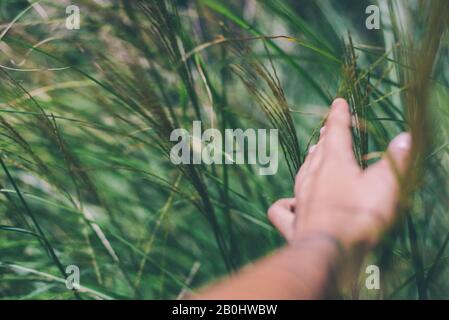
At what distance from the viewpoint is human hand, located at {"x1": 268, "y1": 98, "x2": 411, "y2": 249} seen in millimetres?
414

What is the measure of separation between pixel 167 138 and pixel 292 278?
0.28m

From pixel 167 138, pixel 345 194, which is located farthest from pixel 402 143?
pixel 167 138

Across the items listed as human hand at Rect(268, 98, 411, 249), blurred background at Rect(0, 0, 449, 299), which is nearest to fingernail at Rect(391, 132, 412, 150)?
human hand at Rect(268, 98, 411, 249)

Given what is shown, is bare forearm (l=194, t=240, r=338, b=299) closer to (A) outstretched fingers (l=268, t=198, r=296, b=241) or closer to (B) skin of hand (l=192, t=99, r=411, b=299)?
(B) skin of hand (l=192, t=99, r=411, b=299)

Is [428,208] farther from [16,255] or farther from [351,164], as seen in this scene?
[16,255]

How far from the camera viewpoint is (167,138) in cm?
62

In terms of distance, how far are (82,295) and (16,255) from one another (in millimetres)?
194

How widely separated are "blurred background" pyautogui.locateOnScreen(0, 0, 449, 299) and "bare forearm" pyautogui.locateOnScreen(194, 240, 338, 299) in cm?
19

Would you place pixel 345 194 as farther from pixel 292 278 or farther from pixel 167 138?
pixel 167 138

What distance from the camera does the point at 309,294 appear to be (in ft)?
1.28

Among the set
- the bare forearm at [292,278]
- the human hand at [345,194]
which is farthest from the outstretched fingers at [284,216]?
the bare forearm at [292,278]

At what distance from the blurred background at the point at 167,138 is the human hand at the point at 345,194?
0.23 feet

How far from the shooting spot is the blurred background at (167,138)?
0.65 meters
